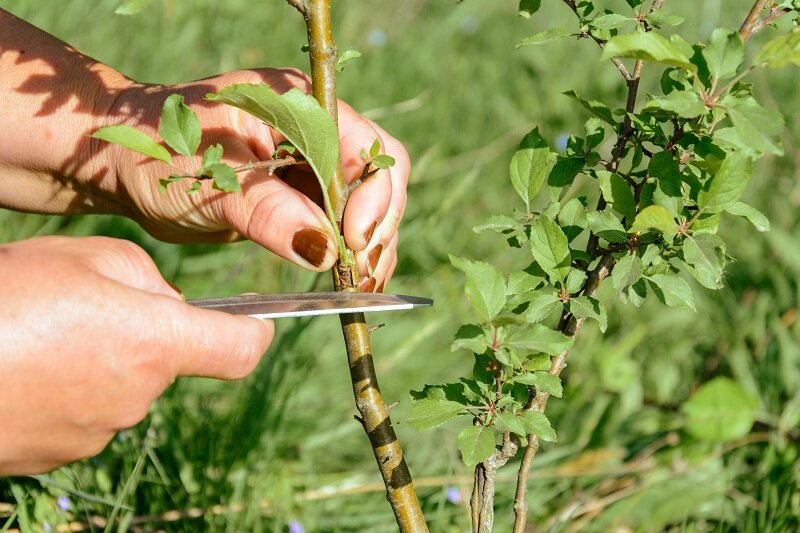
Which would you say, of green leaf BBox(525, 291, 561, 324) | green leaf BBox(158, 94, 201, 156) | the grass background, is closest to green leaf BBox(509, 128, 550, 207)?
green leaf BBox(525, 291, 561, 324)

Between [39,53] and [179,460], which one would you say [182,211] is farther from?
[179,460]

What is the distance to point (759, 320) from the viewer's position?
2035mm

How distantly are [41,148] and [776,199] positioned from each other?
6.35ft

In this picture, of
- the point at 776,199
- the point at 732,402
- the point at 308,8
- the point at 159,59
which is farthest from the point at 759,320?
the point at 159,59

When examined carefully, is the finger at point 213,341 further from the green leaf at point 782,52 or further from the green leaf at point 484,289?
the green leaf at point 782,52

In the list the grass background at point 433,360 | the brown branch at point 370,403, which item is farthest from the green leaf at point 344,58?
the grass background at point 433,360

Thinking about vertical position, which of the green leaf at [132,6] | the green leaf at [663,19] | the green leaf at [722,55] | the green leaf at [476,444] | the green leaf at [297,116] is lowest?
the green leaf at [476,444]

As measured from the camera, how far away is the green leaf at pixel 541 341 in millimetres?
783

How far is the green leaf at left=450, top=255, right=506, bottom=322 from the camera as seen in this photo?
76cm

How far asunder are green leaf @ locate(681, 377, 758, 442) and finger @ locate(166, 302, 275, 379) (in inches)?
42.5

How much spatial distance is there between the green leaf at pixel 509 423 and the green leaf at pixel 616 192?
0.23 metres

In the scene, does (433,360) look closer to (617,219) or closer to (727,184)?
(617,219)

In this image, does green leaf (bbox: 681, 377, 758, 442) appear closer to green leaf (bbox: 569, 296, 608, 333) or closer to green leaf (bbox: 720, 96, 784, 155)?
green leaf (bbox: 569, 296, 608, 333)

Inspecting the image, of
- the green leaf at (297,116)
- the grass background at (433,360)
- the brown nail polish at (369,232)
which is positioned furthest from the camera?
the grass background at (433,360)
